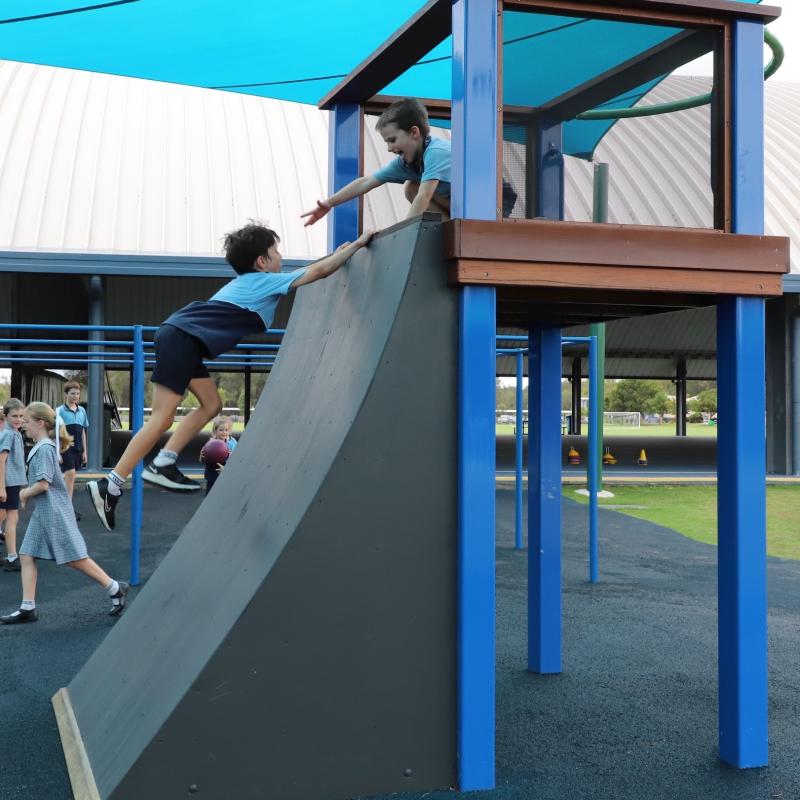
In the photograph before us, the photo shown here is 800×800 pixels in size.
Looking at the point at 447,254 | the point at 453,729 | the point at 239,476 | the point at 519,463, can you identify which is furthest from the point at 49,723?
the point at 519,463

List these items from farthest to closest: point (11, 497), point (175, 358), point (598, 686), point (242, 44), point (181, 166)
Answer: point (181, 166), point (11, 497), point (242, 44), point (598, 686), point (175, 358)

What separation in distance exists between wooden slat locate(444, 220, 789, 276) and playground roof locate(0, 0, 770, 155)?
3.35ft

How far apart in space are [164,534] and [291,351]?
6.17 metres

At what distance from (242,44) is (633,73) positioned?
12.8 ft

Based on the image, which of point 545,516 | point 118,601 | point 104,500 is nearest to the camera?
point 104,500

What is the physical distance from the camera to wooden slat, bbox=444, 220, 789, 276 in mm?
3590

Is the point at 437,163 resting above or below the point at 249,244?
above

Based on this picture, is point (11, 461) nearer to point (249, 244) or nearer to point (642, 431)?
point (249, 244)

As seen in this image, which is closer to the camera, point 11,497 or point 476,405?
point 476,405

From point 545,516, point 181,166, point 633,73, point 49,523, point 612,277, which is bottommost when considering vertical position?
point 49,523

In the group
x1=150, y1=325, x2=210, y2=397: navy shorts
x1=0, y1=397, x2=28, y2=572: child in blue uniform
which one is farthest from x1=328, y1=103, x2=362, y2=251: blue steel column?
x1=0, y1=397, x2=28, y2=572: child in blue uniform

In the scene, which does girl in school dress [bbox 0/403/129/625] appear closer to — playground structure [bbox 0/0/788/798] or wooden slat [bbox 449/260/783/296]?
playground structure [bbox 0/0/788/798]

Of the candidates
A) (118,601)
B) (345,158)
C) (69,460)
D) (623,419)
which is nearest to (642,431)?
(623,419)

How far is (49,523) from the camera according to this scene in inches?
242
